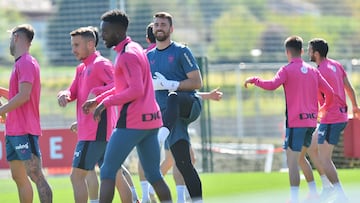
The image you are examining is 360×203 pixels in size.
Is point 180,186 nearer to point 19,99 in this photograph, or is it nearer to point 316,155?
point 19,99

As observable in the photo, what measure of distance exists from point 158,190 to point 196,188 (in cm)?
123

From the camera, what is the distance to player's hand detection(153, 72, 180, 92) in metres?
10.3

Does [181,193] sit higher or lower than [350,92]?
lower

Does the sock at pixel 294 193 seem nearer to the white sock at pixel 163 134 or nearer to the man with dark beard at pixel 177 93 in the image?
the man with dark beard at pixel 177 93

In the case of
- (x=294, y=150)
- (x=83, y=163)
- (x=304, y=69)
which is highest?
(x=304, y=69)

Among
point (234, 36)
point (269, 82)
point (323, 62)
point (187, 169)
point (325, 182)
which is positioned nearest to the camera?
point (187, 169)

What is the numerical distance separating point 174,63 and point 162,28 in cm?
37

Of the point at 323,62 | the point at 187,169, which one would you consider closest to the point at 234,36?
the point at 323,62

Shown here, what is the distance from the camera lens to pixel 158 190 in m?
9.05

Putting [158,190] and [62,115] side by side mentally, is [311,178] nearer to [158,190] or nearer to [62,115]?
[158,190]

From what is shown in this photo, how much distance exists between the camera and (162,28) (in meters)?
10.4

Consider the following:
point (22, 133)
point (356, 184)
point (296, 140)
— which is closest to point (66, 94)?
point (22, 133)

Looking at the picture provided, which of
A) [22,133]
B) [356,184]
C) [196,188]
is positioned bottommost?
[356,184]

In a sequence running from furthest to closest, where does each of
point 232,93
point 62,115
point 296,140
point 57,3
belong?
point 232,93
point 62,115
point 57,3
point 296,140
